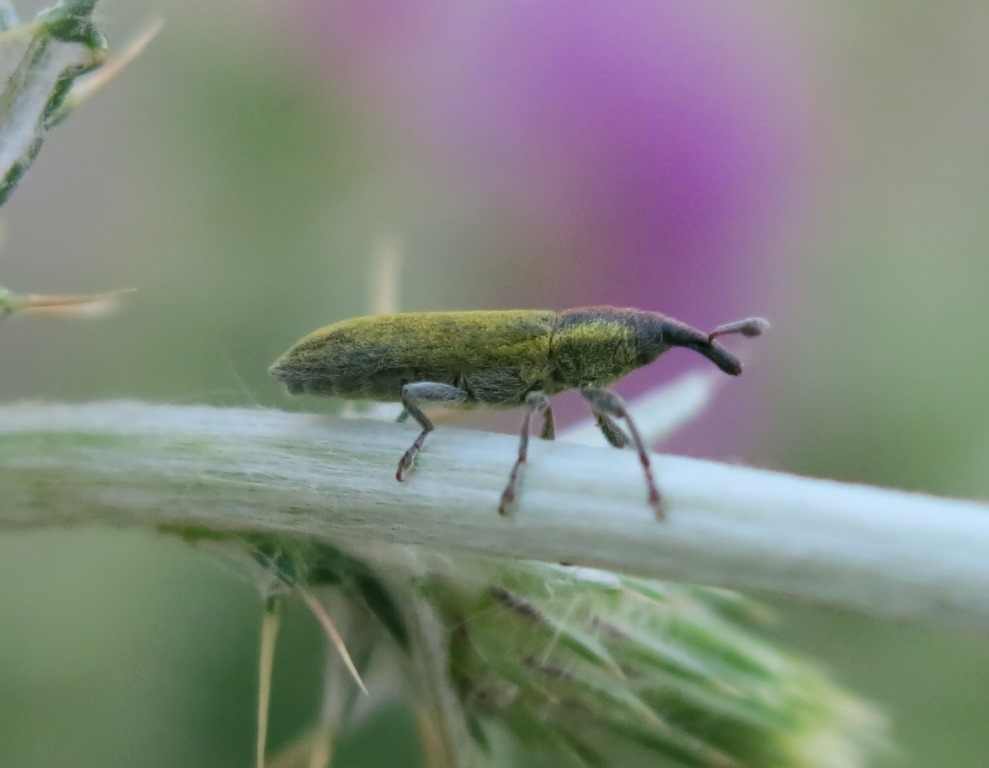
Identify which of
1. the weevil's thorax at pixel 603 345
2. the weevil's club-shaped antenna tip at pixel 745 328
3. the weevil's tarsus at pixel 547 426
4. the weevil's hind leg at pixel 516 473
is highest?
the weevil's club-shaped antenna tip at pixel 745 328

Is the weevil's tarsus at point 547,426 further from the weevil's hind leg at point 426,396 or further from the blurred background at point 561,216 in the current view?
the blurred background at point 561,216

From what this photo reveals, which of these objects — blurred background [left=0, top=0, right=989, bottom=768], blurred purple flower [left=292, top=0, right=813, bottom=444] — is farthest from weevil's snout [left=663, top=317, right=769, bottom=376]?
blurred purple flower [left=292, top=0, right=813, bottom=444]

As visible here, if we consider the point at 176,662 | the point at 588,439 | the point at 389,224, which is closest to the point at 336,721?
the point at 588,439

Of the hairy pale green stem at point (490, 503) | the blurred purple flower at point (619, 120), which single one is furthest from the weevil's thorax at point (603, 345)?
the blurred purple flower at point (619, 120)

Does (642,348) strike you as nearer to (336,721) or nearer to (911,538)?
(911,538)

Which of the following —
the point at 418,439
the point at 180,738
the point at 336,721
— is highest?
the point at 418,439

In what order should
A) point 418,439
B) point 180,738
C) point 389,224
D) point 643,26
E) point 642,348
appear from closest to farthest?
point 418,439, point 642,348, point 180,738, point 643,26, point 389,224

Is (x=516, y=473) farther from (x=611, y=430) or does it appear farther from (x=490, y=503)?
(x=611, y=430)
